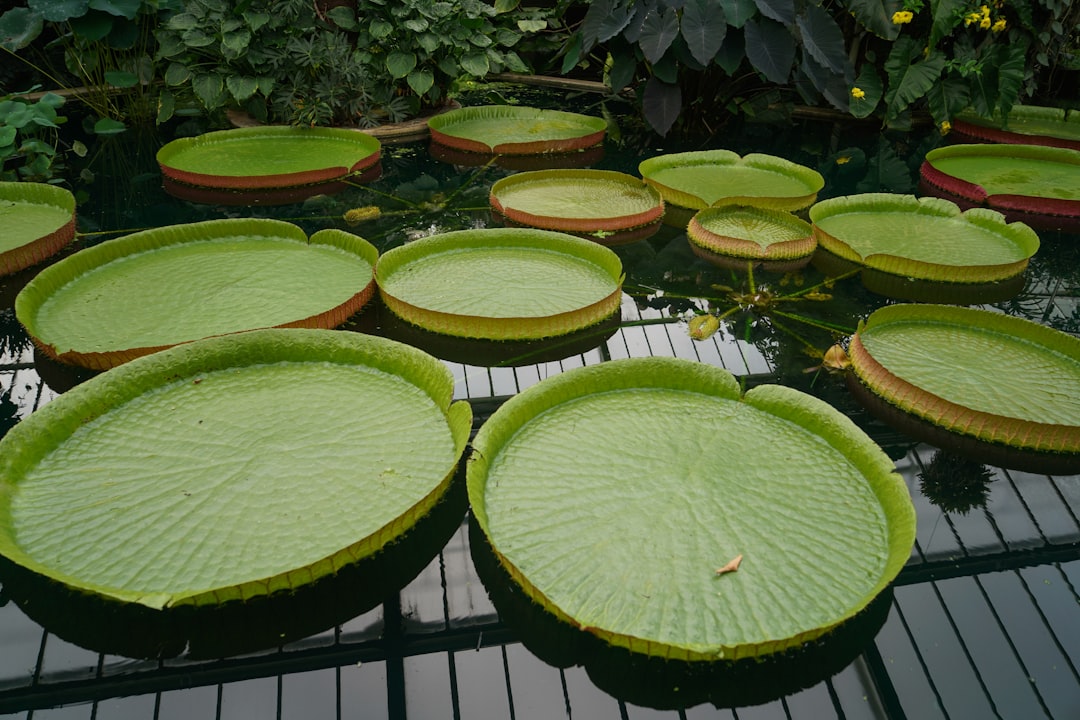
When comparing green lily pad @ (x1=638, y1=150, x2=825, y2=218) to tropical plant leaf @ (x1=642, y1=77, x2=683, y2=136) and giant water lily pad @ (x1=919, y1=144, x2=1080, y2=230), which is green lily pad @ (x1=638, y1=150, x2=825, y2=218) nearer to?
tropical plant leaf @ (x1=642, y1=77, x2=683, y2=136)

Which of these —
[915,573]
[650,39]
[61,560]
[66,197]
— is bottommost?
[915,573]

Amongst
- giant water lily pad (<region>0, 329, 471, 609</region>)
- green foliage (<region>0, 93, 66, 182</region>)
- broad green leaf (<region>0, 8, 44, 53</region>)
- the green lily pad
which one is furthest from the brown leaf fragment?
broad green leaf (<region>0, 8, 44, 53</region>)

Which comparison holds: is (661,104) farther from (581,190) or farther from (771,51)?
(581,190)

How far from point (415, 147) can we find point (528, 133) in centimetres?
71

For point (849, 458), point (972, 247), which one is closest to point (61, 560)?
point (849, 458)

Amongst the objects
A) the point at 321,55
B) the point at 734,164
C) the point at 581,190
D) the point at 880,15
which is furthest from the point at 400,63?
the point at 880,15

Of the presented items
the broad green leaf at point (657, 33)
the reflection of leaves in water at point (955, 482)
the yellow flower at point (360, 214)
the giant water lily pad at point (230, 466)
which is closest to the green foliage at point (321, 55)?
the broad green leaf at point (657, 33)

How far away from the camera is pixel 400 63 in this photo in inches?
182

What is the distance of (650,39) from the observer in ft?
14.0

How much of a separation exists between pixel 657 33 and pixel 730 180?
109cm

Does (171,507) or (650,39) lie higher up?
(650,39)

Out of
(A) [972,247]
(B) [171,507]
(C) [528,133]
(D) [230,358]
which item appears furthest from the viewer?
(C) [528,133]

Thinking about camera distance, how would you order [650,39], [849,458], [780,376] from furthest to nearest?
[650,39]
[780,376]
[849,458]

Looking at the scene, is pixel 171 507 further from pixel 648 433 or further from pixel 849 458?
pixel 849 458
